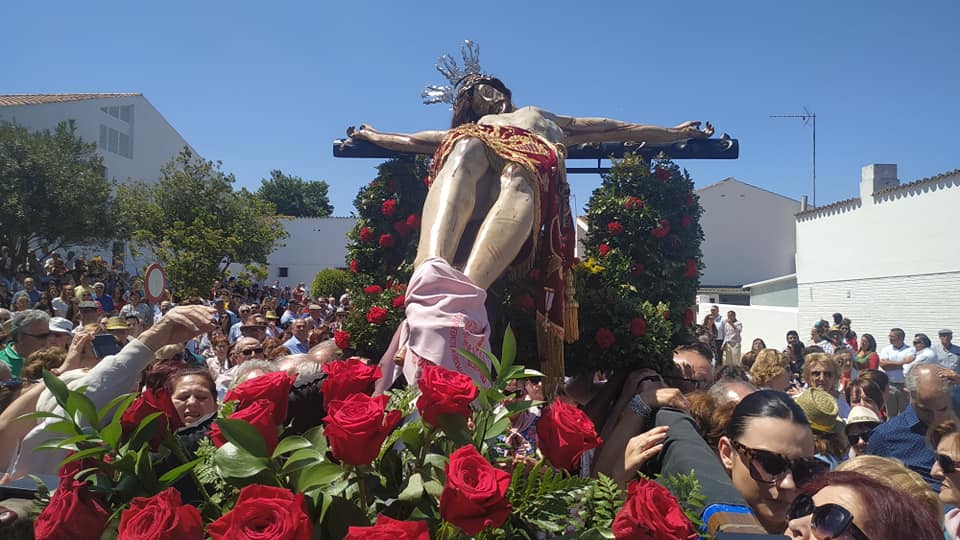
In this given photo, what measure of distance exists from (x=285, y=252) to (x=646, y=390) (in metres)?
37.1

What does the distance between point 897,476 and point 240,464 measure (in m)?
2.23

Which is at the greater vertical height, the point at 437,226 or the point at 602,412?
the point at 437,226

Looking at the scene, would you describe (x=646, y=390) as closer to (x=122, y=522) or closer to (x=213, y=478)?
(x=213, y=478)

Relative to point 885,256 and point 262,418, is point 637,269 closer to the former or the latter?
point 262,418

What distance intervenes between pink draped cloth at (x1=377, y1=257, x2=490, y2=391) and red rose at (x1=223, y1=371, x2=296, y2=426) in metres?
1.30

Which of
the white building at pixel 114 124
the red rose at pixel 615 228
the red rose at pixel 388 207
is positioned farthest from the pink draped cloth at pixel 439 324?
the white building at pixel 114 124

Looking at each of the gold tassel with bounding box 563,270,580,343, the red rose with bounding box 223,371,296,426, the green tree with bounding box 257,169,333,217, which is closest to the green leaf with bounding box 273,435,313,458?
the red rose with bounding box 223,371,296,426

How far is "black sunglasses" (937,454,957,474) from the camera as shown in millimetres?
2920

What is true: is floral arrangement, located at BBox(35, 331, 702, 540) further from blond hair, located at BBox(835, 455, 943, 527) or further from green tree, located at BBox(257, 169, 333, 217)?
green tree, located at BBox(257, 169, 333, 217)

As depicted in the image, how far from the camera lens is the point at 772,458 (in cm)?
244

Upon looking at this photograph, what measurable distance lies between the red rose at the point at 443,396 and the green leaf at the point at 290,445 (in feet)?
0.80

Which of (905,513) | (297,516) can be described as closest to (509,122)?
(905,513)

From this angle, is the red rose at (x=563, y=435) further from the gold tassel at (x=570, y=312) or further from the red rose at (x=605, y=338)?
the red rose at (x=605, y=338)

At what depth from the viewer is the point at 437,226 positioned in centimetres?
358
